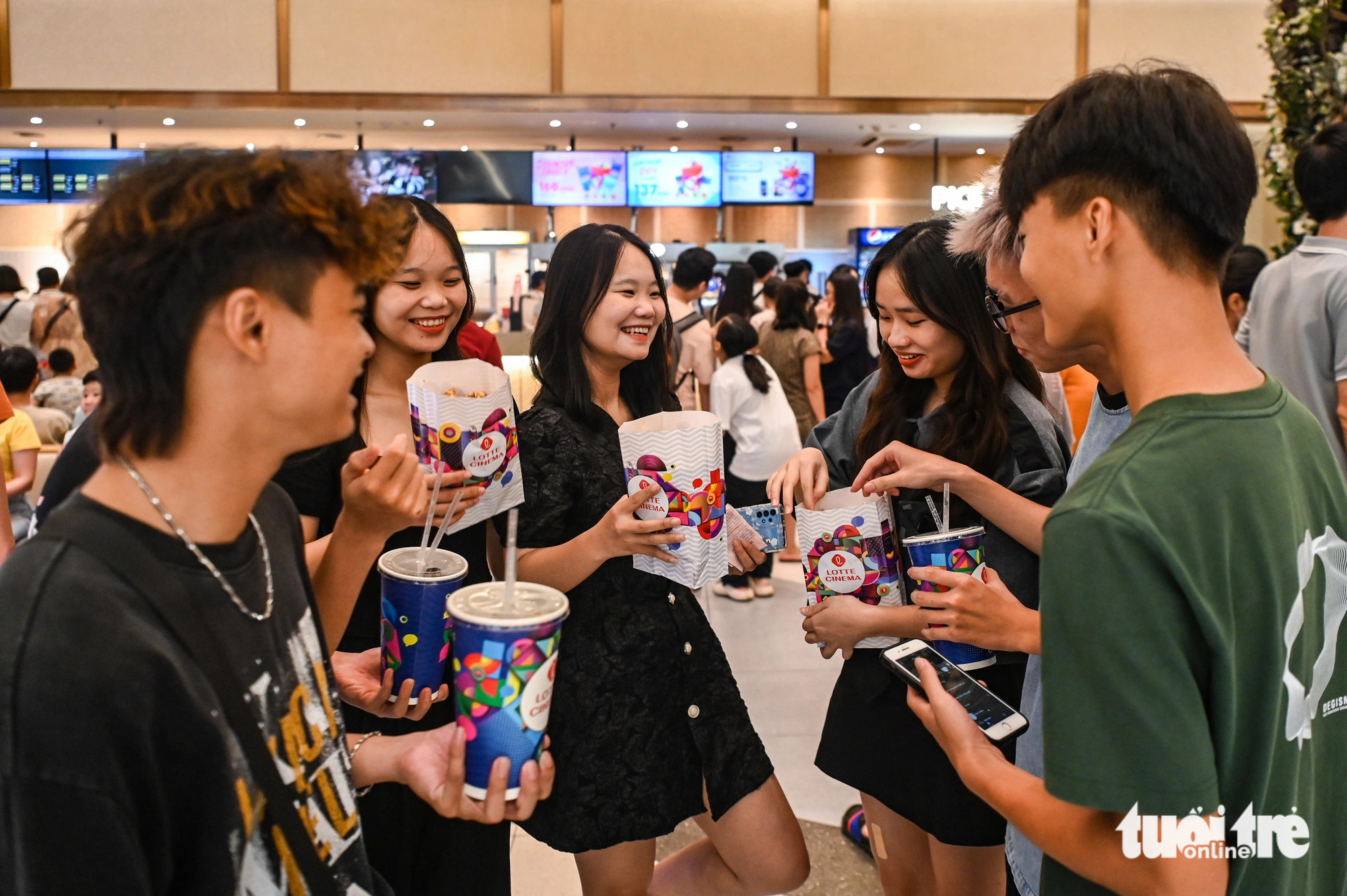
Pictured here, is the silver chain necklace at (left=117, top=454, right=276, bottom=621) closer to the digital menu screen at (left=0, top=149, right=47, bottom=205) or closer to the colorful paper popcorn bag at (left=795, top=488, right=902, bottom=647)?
the colorful paper popcorn bag at (left=795, top=488, right=902, bottom=647)

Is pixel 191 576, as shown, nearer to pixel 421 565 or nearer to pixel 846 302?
pixel 421 565

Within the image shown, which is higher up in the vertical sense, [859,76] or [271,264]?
[859,76]

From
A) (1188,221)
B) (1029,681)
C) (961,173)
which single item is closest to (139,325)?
(1188,221)

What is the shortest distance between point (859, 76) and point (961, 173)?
12.8ft

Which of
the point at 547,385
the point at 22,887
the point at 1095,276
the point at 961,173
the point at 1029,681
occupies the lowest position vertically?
the point at 1029,681

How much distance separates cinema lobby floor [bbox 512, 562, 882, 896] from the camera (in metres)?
2.97

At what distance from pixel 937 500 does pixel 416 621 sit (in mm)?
1014

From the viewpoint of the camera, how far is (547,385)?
2.11 metres

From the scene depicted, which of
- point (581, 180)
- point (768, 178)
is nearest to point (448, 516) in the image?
point (581, 180)

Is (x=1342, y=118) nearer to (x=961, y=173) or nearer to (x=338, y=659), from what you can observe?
(x=338, y=659)

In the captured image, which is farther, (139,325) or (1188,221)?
(1188,221)

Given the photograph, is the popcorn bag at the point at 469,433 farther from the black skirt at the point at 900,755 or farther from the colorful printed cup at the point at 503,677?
the black skirt at the point at 900,755

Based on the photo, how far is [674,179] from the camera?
9.79m

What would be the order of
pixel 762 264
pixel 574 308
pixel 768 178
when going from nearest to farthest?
pixel 574 308, pixel 762 264, pixel 768 178
